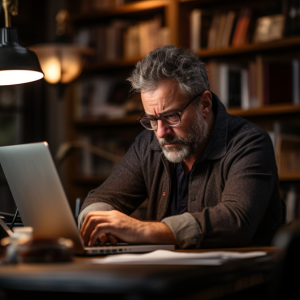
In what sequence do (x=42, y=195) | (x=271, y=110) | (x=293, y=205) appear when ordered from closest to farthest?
(x=42, y=195)
(x=293, y=205)
(x=271, y=110)

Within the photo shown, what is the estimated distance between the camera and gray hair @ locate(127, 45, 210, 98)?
1682 mm

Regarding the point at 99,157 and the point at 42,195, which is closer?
the point at 42,195

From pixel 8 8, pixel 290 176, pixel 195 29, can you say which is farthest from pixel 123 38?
pixel 8 8

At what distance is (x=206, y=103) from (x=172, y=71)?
21cm

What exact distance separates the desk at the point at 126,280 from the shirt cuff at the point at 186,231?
301 mm

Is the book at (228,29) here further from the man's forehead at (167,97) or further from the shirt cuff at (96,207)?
the shirt cuff at (96,207)

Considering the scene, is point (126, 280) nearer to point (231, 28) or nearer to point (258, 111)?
point (258, 111)

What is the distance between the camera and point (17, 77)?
1.76 metres

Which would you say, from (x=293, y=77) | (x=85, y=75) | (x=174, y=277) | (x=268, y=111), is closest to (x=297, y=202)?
(x=268, y=111)

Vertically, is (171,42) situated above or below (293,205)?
above

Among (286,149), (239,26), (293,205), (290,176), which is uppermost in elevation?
(239,26)

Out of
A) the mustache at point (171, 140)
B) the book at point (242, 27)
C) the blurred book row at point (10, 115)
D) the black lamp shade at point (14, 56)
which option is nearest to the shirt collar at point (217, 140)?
the mustache at point (171, 140)

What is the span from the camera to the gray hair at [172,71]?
1.68 meters

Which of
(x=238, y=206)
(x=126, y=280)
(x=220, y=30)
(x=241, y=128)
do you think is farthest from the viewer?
(x=220, y=30)
